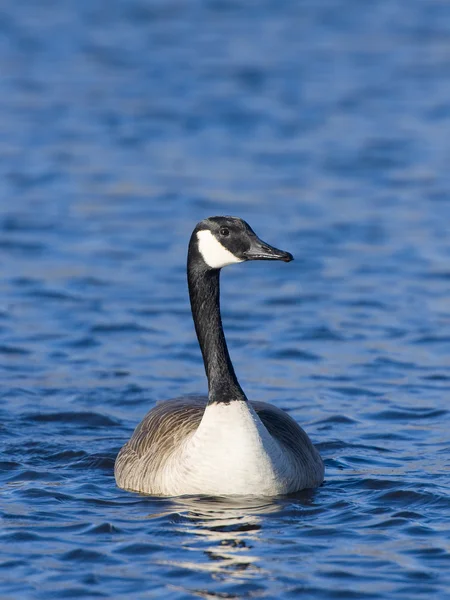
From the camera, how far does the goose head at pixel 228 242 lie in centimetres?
1011

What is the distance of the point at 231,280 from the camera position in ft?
57.4

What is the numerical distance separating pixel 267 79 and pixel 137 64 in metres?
2.95

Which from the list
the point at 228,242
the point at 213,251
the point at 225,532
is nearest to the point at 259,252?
the point at 228,242

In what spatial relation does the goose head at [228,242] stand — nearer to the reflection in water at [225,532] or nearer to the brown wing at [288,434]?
the brown wing at [288,434]

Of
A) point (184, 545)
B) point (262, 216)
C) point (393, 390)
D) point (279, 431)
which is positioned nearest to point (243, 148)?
point (262, 216)

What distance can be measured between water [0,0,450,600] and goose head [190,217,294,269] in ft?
5.86

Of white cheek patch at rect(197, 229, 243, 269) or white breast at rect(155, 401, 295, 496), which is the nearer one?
white breast at rect(155, 401, 295, 496)

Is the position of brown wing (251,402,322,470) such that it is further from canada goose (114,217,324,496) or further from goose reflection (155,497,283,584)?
goose reflection (155,497,283,584)

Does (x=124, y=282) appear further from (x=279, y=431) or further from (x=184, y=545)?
(x=184, y=545)

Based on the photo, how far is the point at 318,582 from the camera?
8609 mm

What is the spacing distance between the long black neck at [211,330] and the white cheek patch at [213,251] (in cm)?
8

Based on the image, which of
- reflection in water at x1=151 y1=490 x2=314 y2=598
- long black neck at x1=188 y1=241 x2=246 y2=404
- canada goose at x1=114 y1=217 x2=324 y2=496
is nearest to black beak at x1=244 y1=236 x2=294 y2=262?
canada goose at x1=114 y1=217 x2=324 y2=496

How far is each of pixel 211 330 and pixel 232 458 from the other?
1.12 metres

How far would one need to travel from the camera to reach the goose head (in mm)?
10109
